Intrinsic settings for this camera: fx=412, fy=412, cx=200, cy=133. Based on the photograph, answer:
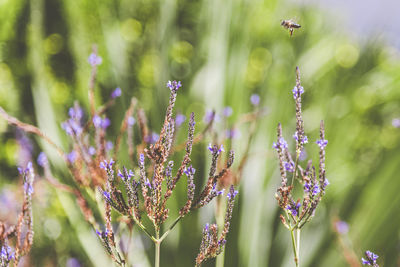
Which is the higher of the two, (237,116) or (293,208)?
(237,116)

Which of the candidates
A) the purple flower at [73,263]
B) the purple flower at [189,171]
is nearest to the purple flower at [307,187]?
the purple flower at [189,171]

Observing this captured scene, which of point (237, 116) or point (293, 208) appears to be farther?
point (237, 116)

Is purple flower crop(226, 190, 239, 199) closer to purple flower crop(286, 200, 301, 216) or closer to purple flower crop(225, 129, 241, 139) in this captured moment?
purple flower crop(286, 200, 301, 216)

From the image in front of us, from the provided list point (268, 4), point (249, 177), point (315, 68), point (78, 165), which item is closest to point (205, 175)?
point (249, 177)

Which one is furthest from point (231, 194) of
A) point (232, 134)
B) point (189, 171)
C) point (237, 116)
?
point (237, 116)

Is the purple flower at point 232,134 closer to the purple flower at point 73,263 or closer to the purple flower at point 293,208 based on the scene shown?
the purple flower at point 293,208

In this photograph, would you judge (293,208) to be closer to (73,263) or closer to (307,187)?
(307,187)

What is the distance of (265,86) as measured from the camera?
3.67ft

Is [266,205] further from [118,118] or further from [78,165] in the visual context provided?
[78,165]

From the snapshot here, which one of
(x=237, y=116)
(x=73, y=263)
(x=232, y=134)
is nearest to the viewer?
(x=232, y=134)

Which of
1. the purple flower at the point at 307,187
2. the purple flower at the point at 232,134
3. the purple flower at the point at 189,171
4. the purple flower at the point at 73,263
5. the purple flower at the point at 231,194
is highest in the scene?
the purple flower at the point at 73,263

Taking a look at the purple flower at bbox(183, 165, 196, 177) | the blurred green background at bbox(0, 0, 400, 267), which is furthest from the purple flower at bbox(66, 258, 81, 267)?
the purple flower at bbox(183, 165, 196, 177)

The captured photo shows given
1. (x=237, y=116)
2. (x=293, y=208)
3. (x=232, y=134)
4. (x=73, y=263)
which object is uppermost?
(x=237, y=116)

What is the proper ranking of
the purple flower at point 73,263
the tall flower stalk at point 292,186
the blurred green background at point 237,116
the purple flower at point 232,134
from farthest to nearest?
1. the purple flower at point 73,263
2. the blurred green background at point 237,116
3. the purple flower at point 232,134
4. the tall flower stalk at point 292,186
